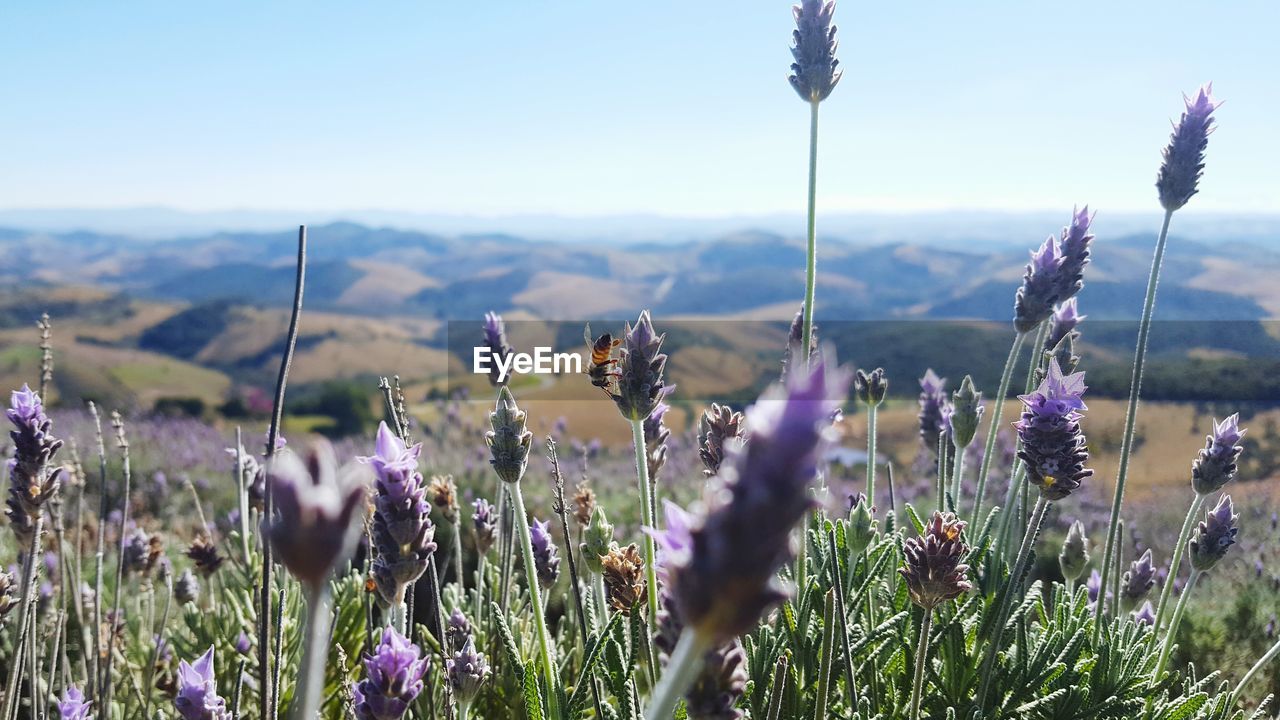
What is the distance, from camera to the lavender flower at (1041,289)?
2.81 meters

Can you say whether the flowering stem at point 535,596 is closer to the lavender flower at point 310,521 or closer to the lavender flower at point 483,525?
the lavender flower at point 310,521

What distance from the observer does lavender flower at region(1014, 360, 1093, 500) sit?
2.03m

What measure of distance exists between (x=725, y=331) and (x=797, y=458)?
3486cm

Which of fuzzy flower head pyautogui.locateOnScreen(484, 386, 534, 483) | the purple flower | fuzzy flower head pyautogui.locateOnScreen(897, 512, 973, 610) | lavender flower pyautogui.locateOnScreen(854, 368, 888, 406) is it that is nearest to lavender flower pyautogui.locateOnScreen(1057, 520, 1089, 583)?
lavender flower pyautogui.locateOnScreen(854, 368, 888, 406)

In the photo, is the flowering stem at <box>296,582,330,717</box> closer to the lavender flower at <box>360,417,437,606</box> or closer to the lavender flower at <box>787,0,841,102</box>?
the lavender flower at <box>360,417,437,606</box>

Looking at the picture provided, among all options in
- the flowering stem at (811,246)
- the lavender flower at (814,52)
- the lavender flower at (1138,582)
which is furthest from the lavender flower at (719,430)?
the lavender flower at (1138,582)

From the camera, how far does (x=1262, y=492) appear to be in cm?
1130

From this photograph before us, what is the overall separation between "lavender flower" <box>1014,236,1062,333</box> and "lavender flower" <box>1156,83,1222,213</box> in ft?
1.45

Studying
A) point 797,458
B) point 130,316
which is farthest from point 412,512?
point 130,316

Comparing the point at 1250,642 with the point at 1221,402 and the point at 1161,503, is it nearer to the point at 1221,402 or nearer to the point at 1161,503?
the point at 1161,503

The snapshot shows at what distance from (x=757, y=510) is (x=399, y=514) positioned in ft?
3.20

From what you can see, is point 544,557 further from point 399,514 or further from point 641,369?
point 399,514

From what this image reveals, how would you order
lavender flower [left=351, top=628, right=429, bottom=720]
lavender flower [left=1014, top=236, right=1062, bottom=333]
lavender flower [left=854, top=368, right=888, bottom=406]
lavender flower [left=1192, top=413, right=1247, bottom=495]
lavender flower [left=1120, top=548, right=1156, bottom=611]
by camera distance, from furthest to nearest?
1. lavender flower [left=854, top=368, right=888, bottom=406]
2. lavender flower [left=1120, top=548, right=1156, bottom=611]
3. lavender flower [left=1014, top=236, right=1062, bottom=333]
4. lavender flower [left=1192, top=413, right=1247, bottom=495]
5. lavender flower [left=351, top=628, right=429, bottom=720]

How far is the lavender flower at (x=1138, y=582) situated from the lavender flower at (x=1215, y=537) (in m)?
0.28
